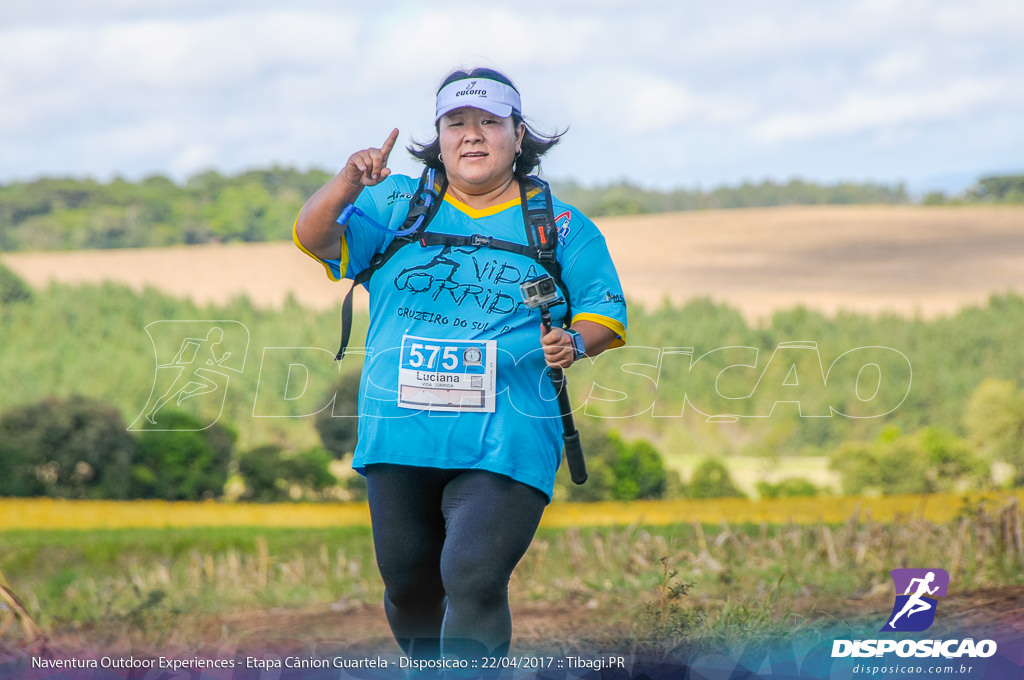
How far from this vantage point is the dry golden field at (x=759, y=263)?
48.2ft

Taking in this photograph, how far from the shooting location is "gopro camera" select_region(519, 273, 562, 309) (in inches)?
127

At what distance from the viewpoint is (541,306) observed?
3254 mm

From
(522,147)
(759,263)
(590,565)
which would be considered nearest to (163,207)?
(759,263)

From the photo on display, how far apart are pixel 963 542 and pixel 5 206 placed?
701 inches

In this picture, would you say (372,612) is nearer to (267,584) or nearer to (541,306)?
(267,584)

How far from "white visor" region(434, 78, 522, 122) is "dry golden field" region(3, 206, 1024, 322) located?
10.1 m

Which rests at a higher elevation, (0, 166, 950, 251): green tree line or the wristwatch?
(0, 166, 950, 251): green tree line

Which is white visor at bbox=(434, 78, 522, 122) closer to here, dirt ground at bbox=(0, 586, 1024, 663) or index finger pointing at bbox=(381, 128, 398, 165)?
index finger pointing at bbox=(381, 128, 398, 165)

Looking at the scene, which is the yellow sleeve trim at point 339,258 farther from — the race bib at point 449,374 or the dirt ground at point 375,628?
the dirt ground at point 375,628

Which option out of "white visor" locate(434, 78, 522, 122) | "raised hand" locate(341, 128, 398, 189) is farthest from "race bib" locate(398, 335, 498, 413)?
"white visor" locate(434, 78, 522, 122)

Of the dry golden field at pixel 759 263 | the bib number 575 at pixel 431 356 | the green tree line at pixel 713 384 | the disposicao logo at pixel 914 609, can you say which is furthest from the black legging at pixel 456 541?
the dry golden field at pixel 759 263

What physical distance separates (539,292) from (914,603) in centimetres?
239

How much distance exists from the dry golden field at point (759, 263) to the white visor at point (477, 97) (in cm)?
1011

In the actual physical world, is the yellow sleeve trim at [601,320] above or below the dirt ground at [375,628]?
above
